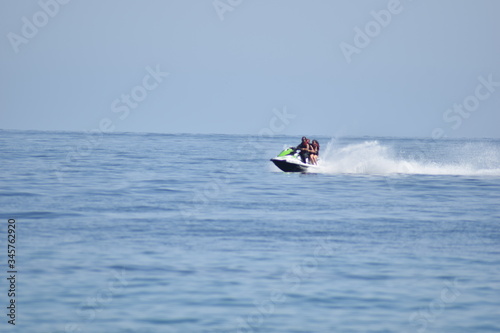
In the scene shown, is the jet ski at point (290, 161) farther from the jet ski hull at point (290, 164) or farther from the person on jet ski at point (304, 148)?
the person on jet ski at point (304, 148)

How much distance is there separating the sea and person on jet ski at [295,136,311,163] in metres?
8.22

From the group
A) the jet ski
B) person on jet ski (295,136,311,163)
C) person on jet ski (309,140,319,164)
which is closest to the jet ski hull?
the jet ski

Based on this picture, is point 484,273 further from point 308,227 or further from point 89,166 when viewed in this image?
point 89,166

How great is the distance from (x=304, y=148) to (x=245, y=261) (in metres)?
24.4

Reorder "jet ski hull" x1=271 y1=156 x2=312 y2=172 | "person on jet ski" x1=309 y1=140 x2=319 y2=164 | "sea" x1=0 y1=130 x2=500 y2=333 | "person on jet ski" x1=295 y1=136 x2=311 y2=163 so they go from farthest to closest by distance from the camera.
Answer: "jet ski hull" x1=271 y1=156 x2=312 y2=172
"person on jet ski" x1=309 y1=140 x2=319 y2=164
"person on jet ski" x1=295 y1=136 x2=311 y2=163
"sea" x1=0 y1=130 x2=500 y2=333

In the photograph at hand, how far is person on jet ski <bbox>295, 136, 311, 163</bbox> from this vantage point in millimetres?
40875

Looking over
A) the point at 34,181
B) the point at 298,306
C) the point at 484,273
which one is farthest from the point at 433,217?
the point at 34,181

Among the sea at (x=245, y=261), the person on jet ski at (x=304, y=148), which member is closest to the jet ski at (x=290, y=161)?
the person on jet ski at (x=304, y=148)

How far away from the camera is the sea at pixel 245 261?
1311cm

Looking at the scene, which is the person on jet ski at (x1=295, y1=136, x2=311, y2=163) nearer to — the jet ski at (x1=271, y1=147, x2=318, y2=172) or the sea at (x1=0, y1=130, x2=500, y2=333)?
the jet ski at (x1=271, y1=147, x2=318, y2=172)

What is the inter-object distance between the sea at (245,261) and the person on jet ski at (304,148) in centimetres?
822

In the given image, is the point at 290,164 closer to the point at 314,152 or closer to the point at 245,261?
the point at 314,152

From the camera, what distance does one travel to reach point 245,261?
17.0 m

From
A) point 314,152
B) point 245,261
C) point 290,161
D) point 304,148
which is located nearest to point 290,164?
point 290,161
